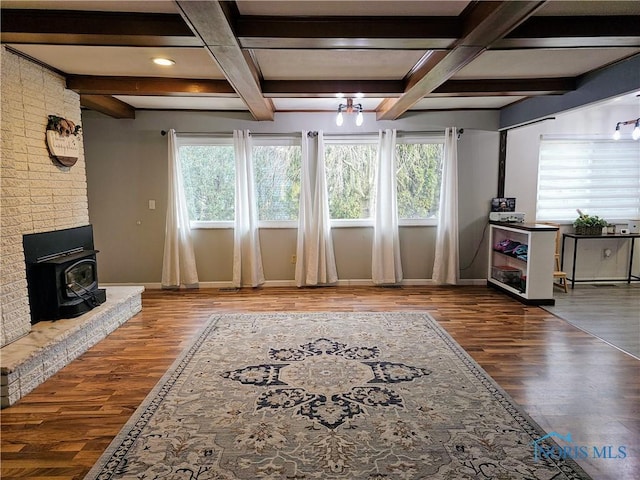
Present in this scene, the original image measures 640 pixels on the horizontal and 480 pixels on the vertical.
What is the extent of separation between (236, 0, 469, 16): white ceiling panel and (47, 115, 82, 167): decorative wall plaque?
2132 millimetres

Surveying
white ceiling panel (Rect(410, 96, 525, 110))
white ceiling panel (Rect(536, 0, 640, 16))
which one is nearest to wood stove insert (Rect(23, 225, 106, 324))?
white ceiling panel (Rect(536, 0, 640, 16))

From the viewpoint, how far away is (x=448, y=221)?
18.0 ft

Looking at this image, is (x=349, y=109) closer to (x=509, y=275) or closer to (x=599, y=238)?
(x=509, y=275)

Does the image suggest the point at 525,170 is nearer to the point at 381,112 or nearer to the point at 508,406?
the point at 381,112

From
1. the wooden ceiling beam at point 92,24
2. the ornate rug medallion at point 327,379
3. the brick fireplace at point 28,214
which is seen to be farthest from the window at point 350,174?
the wooden ceiling beam at point 92,24

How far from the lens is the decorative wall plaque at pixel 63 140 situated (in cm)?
335

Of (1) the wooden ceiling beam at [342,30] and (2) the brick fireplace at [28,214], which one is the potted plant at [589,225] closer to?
(1) the wooden ceiling beam at [342,30]

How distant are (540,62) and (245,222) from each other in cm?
376

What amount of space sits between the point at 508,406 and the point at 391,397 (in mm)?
711

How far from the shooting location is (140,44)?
2559mm

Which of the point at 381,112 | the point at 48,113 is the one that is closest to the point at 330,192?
the point at 381,112

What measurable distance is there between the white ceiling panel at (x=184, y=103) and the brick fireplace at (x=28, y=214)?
1.11m

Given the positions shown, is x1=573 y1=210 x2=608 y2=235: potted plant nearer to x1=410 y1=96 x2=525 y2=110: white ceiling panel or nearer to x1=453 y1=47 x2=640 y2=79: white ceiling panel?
x1=410 y1=96 x2=525 y2=110: white ceiling panel

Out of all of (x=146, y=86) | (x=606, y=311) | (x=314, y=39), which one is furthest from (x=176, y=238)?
(x=606, y=311)
